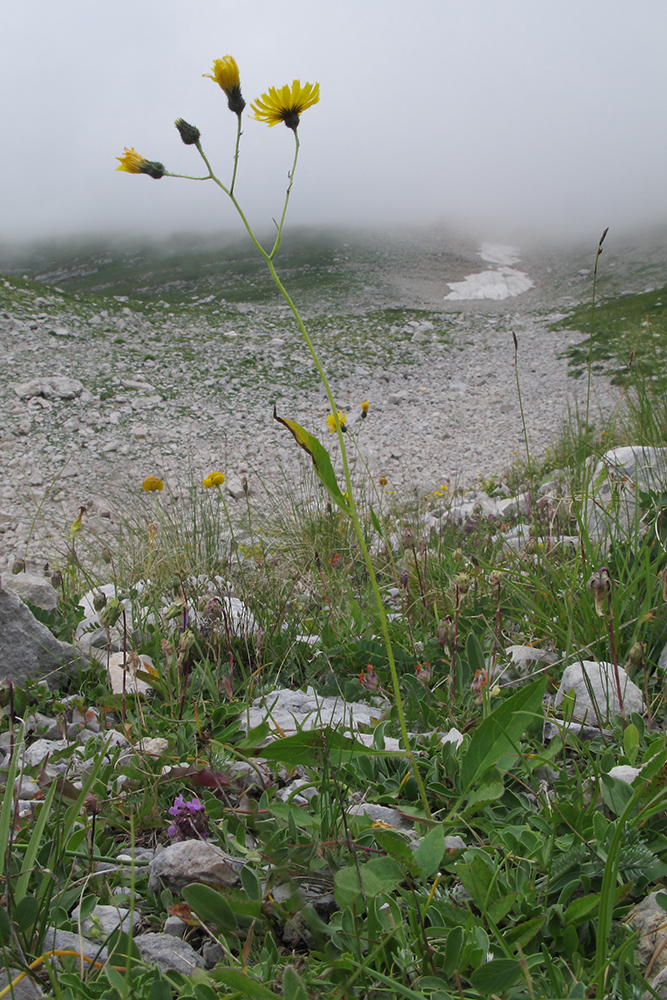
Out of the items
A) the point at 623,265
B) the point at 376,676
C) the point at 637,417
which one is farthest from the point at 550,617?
the point at 623,265

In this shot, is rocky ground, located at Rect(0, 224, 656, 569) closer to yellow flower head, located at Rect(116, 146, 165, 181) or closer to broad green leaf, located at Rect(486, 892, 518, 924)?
yellow flower head, located at Rect(116, 146, 165, 181)

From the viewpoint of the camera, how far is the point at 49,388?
10.6 metres

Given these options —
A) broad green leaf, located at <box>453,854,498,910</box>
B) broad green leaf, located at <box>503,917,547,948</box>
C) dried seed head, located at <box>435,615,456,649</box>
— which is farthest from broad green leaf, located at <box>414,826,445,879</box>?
dried seed head, located at <box>435,615,456,649</box>

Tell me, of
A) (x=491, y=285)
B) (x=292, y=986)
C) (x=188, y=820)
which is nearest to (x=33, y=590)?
(x=188, y=820)

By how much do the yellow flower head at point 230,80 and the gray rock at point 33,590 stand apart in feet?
7.22

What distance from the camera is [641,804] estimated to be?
45.3 inches

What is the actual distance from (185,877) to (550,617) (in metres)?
1.45

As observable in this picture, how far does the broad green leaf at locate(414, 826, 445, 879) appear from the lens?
1.08m

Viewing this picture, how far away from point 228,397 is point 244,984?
11445 millimetres

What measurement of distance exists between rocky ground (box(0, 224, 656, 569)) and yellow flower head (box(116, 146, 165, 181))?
3.66 meters

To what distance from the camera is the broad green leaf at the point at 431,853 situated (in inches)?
42.3

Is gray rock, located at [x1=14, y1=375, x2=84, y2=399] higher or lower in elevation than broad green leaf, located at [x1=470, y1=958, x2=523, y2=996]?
higher

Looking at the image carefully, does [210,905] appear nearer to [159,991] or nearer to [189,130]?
[159,991]

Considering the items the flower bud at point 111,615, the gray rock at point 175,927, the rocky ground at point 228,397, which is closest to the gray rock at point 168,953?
the gray rock at point 175,927
